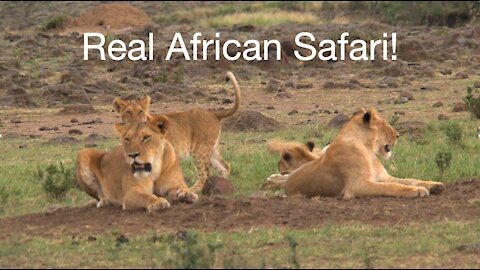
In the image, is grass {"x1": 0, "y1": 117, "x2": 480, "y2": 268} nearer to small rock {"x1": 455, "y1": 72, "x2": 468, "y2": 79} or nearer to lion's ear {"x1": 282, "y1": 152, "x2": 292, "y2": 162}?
lion's ear {"x1": 282, "y1": 152, "x2": 292, "y2": 162}

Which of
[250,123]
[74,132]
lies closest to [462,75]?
[250,123]

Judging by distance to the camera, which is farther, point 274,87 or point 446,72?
point 446,72

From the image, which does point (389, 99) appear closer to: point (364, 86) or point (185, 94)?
point (364, 86)

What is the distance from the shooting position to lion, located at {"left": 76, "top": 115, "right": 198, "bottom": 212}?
8570mm

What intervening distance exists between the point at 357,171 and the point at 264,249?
1924 millimetres

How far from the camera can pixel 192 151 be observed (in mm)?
10945

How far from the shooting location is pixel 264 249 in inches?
301

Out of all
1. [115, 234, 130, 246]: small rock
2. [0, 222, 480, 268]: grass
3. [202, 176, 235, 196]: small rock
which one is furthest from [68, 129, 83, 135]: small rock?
[115, 234, 130, 246]: small rock

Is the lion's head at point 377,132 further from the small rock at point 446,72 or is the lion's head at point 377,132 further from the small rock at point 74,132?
the small rock at point 446,72

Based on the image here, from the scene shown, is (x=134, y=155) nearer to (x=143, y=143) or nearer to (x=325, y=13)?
(x=143, y=143)

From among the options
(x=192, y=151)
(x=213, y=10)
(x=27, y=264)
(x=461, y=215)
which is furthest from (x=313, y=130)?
(x=213, y=10)

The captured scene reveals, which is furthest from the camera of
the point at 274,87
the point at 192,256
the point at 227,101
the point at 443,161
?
the point at 274,87

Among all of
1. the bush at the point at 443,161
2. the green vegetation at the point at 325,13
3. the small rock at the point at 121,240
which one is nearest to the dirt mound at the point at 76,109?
the bush at the point at 443,161

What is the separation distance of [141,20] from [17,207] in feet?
81.1
